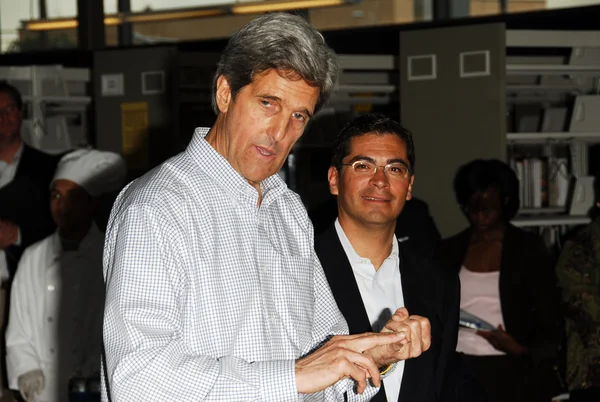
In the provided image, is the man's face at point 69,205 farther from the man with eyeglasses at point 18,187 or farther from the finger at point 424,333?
the finger at point 424,333

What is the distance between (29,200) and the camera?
5438 mm

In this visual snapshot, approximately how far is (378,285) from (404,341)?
0.86m

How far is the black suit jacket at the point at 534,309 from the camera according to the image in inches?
169

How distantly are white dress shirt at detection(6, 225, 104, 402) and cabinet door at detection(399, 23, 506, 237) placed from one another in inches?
107

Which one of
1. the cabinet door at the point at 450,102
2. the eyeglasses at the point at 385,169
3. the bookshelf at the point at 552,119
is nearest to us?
the eyeglasses at the point at 385,169

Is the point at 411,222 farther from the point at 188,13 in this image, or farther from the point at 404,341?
the point at 188,13

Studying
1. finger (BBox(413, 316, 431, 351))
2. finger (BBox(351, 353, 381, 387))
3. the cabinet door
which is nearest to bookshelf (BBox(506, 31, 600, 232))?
the cabinet door

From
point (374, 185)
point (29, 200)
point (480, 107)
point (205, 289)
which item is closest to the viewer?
point (205, 289)

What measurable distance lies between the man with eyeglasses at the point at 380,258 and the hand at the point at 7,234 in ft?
8.82

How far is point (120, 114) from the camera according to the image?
6949 mm

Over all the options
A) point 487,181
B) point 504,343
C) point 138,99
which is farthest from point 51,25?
point 504,343

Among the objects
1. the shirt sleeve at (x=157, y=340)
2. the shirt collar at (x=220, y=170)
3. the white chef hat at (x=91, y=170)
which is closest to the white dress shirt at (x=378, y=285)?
the shirt collar at (x=220, y=170)

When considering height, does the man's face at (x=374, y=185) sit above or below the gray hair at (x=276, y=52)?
below

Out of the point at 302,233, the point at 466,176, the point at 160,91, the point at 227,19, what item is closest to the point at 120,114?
the point at 160,91
